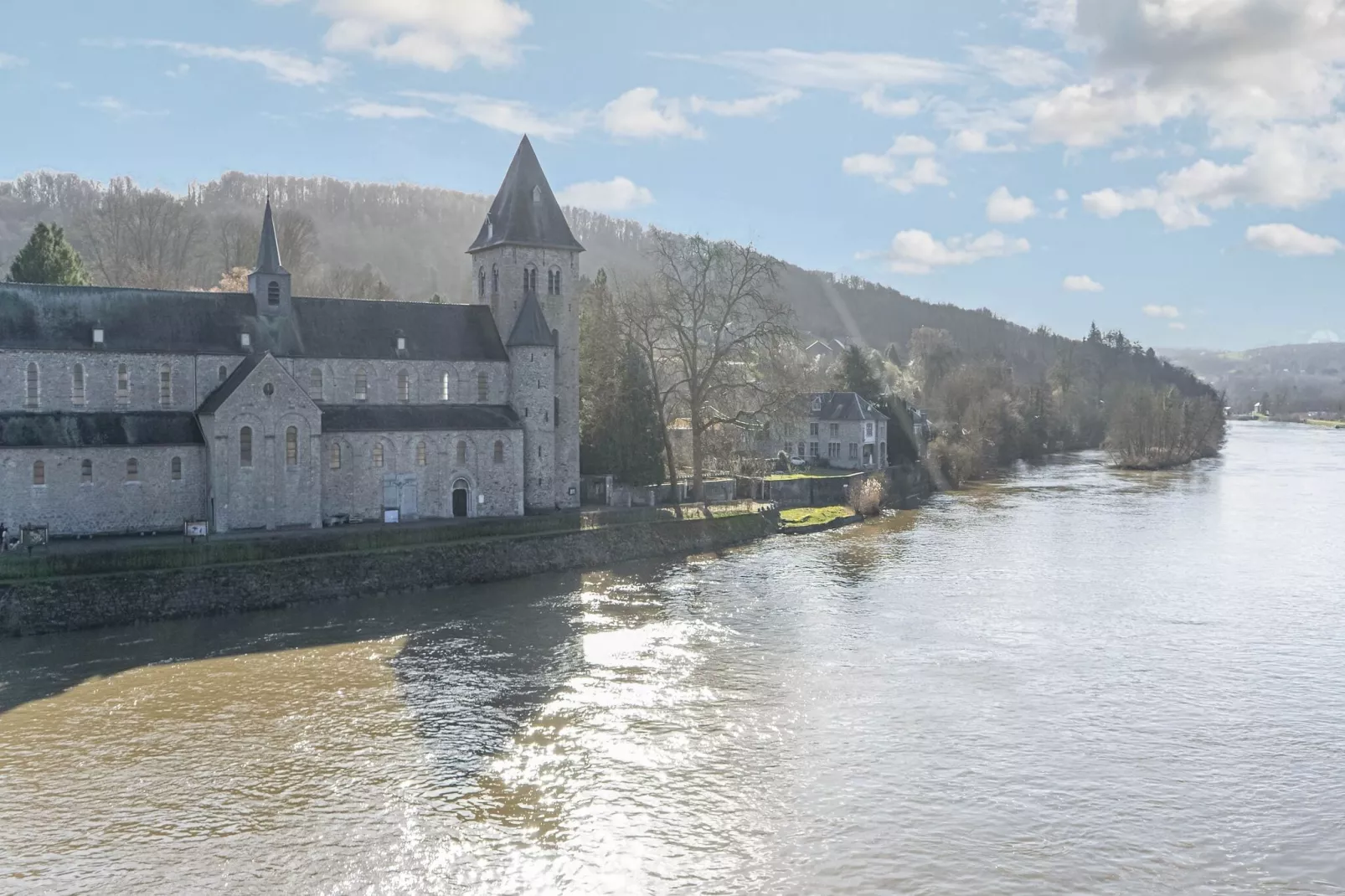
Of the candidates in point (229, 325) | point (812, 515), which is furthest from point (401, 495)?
point (812, 515)

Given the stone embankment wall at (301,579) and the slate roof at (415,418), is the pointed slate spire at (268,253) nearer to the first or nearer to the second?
the slate roof at (415,418)

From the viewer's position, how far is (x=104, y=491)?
3791cm

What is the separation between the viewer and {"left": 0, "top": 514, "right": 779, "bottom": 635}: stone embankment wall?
Answer: 31734 millimetres

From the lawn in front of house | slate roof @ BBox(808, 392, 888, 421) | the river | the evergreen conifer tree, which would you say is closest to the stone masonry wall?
the river

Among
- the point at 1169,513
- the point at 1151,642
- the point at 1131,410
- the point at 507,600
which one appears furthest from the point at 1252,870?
the point at 1131,410

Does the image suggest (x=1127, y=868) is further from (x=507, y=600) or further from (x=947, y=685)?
(x=507, y=600)

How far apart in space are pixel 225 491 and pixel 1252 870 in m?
33.6

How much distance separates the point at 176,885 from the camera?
17000mm

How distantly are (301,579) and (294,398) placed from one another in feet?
25.2

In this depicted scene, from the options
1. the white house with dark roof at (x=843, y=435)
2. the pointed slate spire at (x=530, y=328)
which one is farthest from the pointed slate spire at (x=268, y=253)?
the white house with dark roof at (x=843, y=435)

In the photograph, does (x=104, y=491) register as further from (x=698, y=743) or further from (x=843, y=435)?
(x=843, y=435)

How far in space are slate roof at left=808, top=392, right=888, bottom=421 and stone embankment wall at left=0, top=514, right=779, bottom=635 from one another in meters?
33.3

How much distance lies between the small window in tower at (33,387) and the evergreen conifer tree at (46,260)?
16.3 metres

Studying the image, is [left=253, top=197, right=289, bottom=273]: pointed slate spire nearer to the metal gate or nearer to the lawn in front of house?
the metal gate
